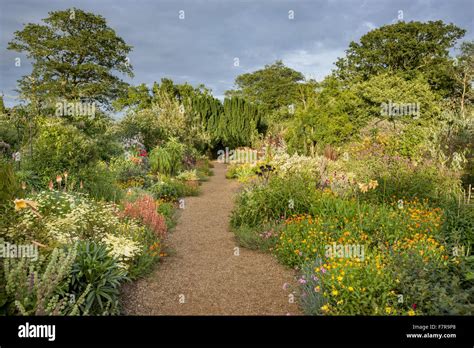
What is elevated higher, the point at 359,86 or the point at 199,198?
the point at 359,86

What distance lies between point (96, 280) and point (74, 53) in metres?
25.9

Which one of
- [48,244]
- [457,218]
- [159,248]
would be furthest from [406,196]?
[48,244]

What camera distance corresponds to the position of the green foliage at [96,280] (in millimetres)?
3576

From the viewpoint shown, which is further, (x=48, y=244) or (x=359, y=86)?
(x=359, y=86)

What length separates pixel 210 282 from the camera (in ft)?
15.8

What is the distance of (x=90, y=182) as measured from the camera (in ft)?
26.9

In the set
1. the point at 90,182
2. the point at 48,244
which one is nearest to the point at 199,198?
the point at 90,182

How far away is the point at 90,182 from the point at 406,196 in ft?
22.4

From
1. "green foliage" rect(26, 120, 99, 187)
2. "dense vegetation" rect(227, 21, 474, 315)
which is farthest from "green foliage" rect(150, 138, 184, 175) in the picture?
"green foliage" rect(26, 120, 99, 187)

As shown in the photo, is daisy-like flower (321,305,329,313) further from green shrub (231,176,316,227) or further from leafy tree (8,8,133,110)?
leafy tree (8,8,133,110)
